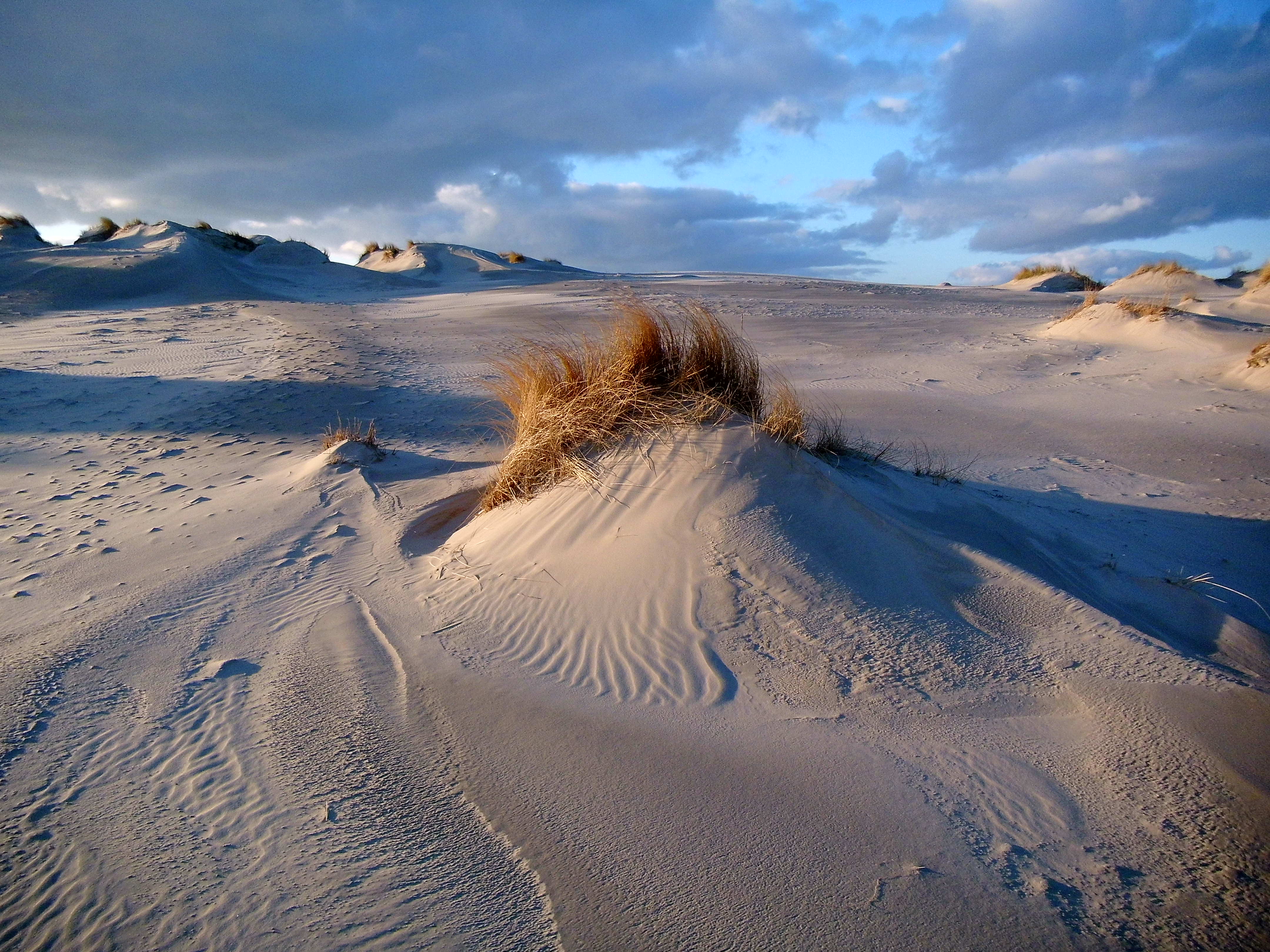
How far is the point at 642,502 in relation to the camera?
4.08 m

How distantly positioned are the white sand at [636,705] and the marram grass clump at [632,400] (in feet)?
0.62

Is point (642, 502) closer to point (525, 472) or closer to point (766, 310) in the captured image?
point (525, 472)

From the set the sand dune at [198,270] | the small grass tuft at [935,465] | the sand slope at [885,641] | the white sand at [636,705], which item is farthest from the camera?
the sand dune at [198,270]

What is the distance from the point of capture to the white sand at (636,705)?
6.98 feet

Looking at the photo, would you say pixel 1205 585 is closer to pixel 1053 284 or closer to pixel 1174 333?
pixel 1174 333

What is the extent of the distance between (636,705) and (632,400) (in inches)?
78.9

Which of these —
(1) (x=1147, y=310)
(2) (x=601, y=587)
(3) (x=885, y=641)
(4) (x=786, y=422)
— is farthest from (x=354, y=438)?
(1) (x=1147, y=310)

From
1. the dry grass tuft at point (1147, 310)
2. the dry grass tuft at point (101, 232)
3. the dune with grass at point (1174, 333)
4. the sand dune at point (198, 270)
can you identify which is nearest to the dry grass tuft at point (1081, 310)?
the dune with grass at point (1174, 333)

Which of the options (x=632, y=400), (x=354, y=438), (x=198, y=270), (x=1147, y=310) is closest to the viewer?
(x=632, y=400)

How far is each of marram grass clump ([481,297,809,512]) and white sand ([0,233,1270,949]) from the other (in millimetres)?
189

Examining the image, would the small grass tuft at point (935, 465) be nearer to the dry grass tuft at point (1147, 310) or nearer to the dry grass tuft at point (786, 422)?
the dry grass tuft at point (786, 422)

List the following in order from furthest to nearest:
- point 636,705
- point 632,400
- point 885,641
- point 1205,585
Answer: point 632,400
point 1205,585
point 885,641
point 636,705

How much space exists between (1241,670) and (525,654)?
317 cm

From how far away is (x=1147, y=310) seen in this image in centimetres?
1237
